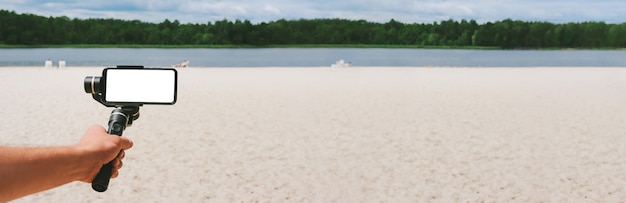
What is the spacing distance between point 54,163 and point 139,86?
9.1 inches

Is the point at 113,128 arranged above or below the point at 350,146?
above

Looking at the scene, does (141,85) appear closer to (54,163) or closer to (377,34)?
(54,163)

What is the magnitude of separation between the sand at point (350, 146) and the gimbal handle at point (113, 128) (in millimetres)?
5108

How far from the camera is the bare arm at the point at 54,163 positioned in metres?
1.06

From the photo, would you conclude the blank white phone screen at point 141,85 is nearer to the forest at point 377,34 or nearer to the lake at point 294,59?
the lake at point 294,59

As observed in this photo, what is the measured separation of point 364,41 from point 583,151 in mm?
123602

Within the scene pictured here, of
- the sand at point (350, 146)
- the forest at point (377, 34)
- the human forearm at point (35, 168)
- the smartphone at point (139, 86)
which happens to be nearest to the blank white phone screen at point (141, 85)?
the smartphone at point (139, 86)

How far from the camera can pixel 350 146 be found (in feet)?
30.9

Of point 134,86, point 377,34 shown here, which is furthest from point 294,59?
point 134,86

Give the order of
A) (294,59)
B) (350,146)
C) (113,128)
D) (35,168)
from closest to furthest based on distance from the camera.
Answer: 1. (35,168)
2. (113,128)
3. (350,146)
4. (294,59)

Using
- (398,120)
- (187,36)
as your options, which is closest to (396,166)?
(398,120)

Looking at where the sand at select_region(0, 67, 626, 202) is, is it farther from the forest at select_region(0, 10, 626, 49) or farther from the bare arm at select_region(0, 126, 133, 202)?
the forest at select_region(0, 10, 626, 49)

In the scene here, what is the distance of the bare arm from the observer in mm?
1057

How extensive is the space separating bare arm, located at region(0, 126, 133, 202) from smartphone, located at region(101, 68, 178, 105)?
0.07 metres
